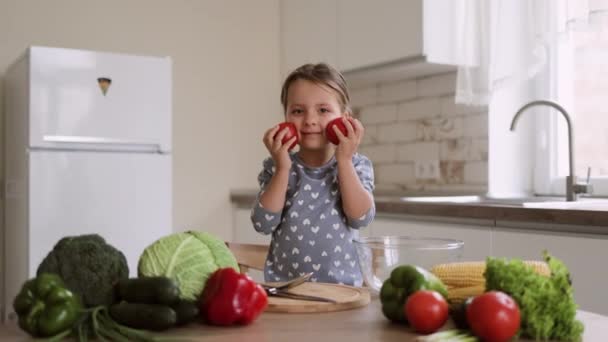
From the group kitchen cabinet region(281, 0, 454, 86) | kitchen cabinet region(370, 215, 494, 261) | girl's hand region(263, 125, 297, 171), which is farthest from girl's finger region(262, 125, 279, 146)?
kitchen cabinet region(281, 0, 454, 86)

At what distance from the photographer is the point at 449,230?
2.52 metres

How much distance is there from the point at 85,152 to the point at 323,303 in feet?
8.01

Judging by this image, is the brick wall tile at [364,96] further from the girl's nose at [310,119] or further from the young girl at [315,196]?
the girl's nose at [310,119]

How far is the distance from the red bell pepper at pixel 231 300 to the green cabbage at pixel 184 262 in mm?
31

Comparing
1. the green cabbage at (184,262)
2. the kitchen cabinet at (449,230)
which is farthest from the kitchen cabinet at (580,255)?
the green cabbage at (184,262)

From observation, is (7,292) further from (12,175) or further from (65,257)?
(65,257)

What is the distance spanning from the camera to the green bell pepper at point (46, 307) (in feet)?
3.15

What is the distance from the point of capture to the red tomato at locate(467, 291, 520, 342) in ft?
2.99

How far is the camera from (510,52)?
306 cm

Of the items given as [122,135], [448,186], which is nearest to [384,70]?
[448,186]

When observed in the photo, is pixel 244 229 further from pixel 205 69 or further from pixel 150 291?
pixel 150 291

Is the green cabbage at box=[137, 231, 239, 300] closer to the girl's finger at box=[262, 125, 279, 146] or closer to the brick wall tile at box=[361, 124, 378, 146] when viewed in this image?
the girl's finger at box=[262, 125, 279, 146]

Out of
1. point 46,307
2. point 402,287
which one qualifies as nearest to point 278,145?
point 402,287

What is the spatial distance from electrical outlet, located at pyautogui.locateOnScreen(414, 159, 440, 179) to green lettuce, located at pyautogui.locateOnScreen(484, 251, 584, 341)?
105 inches
